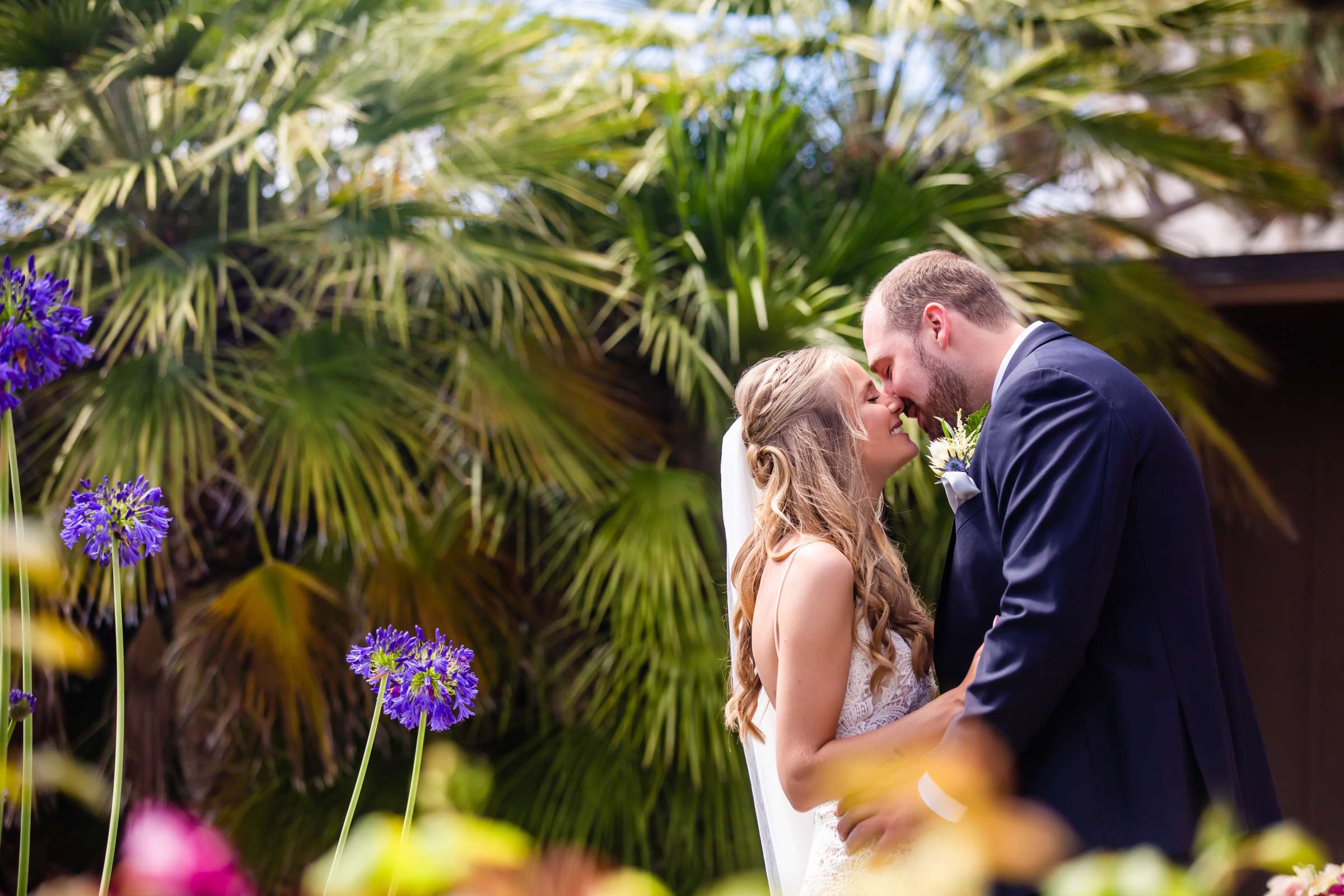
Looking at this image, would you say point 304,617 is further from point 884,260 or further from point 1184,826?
point 1184,826

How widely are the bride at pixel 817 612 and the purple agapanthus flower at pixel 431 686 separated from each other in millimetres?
670

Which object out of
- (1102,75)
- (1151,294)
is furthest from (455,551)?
(1102,75)

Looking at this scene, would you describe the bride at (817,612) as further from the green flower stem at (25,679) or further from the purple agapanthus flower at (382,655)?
the green flower stem at (25,679)

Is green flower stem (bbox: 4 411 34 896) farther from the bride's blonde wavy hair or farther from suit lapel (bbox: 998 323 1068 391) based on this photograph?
suit lapel (bbox: 998 323 1068 391)

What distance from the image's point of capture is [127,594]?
331 cm

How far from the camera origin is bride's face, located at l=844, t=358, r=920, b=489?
2152 millimetres

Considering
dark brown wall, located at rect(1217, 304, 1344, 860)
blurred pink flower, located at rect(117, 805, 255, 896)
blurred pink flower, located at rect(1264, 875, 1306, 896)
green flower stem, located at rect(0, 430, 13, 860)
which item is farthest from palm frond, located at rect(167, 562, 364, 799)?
dark brown wall, located at rect(1217, 304, 1344, 860)

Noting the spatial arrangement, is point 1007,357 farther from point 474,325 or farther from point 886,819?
point 474,325

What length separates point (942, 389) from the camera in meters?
2.05

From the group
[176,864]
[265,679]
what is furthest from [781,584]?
[265,679]

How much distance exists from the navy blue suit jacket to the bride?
21 cm

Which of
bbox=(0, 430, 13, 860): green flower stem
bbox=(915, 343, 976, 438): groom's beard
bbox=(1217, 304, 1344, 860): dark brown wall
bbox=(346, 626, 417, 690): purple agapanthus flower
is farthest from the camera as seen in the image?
bbox=(1217, 304, 1344, 860): dark brown wall

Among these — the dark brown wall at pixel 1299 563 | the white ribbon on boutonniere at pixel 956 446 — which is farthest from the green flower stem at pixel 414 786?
the dark brown wall at pixel 1299 563

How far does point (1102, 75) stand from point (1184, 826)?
3444 mm
